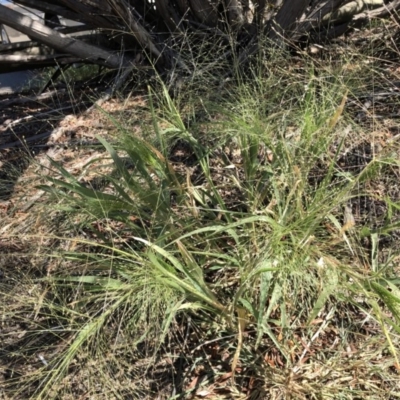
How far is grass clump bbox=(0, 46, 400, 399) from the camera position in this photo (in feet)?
5.17

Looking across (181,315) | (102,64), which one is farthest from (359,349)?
(102,64)

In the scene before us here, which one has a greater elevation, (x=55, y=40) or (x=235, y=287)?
(x=55, y=40)

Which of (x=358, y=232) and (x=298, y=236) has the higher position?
(x=298, y=236)

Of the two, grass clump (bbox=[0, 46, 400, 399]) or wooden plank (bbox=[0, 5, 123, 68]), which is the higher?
wooden plank (bbox=[0, 5, 123, 68])

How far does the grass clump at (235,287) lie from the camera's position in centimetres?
158

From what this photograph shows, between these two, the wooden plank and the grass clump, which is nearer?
the grass clump

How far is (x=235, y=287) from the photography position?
1884 millimetres

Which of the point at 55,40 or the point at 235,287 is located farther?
the point at 55,40

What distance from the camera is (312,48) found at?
3.28 metres

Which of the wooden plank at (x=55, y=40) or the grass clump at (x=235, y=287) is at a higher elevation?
the wooden plank at (x=55, y=40)

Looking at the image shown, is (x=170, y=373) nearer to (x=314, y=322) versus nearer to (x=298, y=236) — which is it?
(x=314, y=322)

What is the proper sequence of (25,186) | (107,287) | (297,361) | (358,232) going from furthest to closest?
(25,186) < (358,232) < (297,361) < (107,287)

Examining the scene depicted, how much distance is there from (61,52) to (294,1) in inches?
69.3

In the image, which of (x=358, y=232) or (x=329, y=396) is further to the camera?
(x=358, y=232)
